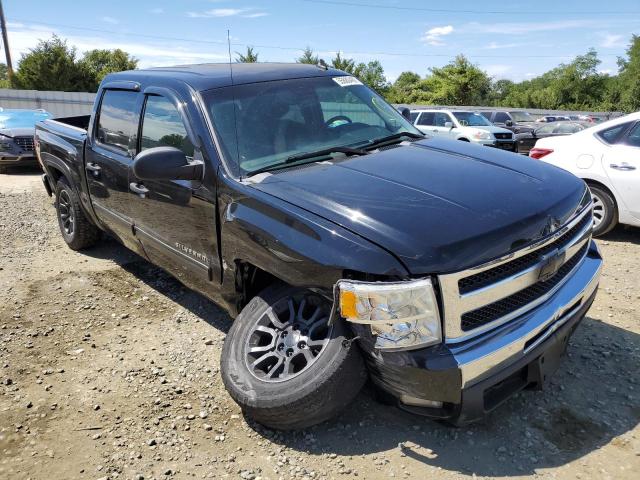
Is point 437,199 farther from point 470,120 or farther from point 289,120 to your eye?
point 470,120

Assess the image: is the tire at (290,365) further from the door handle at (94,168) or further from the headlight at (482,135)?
the headlight at (482,135)

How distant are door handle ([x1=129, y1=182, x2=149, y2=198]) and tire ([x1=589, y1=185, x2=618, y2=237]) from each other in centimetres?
491

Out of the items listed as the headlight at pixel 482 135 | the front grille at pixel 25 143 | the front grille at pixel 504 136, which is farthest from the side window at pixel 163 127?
the front grille at pixel 504 136

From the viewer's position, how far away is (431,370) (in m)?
2.23

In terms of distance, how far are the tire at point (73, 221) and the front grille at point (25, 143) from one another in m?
6.88

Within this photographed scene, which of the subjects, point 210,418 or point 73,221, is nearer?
point 210,418

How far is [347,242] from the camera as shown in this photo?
2.32 metres

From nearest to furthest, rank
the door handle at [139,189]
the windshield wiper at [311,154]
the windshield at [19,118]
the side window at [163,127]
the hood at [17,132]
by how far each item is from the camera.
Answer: the windshield wiper at [311,154] < the side window at [163,127] < the door handle at [139,189] < the hood at [17,132] < the windshield at [19,118]

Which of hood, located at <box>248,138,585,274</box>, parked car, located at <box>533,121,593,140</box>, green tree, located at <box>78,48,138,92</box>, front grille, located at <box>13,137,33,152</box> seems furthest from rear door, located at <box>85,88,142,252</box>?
green tree, located at <box>78,48,138,92</box>

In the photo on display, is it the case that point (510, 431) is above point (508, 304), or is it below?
below

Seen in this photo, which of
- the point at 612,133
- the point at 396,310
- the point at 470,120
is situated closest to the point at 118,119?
the point at 396,310

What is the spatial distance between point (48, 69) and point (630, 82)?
52895mm

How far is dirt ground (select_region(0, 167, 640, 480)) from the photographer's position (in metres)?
2.59

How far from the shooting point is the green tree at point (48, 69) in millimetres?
37781
